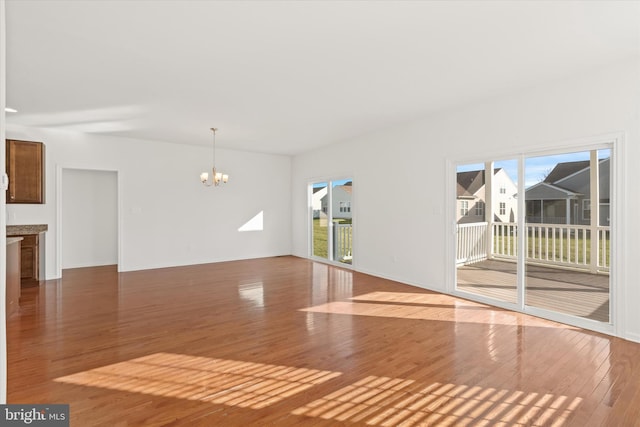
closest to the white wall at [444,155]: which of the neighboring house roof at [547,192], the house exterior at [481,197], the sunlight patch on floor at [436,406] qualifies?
the house exterior at [481,197]

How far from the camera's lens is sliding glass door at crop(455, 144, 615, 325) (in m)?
3.41

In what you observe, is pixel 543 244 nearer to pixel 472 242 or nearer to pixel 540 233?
pixel 540 233

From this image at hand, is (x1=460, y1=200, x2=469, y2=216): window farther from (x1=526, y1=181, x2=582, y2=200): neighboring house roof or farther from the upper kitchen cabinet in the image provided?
the upper kitchen cabinet

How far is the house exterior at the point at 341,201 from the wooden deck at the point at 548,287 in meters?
2.87

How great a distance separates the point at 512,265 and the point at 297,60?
3.58 metres

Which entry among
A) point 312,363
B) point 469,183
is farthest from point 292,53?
point 469,183

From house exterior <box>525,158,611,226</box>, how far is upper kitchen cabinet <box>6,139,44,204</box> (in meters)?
7.44

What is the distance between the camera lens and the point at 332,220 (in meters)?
7.40

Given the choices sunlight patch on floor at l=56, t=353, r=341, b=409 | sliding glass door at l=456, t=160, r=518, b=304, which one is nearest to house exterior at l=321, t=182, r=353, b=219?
sliding glass door at l=456, t=160, r=518, b=304

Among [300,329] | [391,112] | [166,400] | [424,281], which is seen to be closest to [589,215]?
[424,281]

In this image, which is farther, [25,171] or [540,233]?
[25,171]

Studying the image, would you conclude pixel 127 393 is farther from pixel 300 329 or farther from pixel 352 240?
pixel 352 240

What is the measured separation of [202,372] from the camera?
251 cm

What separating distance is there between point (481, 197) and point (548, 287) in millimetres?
1363
